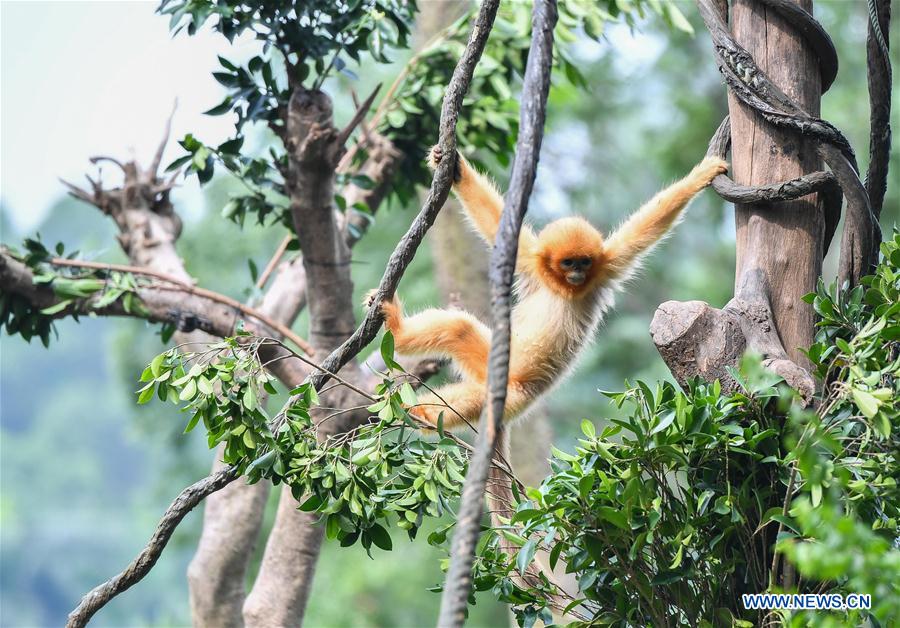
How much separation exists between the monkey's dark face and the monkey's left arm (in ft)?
0.43

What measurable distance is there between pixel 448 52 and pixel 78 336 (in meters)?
22.0

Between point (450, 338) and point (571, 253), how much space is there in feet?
2.00

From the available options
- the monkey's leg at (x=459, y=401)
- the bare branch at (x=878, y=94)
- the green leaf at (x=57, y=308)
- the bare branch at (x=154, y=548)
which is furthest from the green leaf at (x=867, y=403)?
the green leaf at (x=57, y=308)

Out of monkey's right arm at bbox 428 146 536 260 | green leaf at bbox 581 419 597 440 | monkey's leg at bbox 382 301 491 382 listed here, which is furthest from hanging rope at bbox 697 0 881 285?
monkey's leg at bbox 382 301 491 382

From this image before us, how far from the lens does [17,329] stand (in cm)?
398

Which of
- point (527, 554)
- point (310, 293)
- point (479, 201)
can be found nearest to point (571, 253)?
point (479, 201)

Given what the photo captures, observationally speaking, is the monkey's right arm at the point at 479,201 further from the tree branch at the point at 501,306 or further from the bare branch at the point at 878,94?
the tree branch at the point at 501,306

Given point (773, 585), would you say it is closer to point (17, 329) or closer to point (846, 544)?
point (846, 544)

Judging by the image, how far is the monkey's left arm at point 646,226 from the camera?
3381mm

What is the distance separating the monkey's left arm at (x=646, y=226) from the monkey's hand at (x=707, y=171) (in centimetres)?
5

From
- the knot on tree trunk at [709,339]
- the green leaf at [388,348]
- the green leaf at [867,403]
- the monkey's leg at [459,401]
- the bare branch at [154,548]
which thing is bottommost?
the bare branch at [154,548]

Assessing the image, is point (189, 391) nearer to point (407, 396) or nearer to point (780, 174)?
point (407, 396)

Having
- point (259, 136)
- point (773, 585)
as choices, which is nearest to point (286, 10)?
point (773, 585)

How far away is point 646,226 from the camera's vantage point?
3576mm
